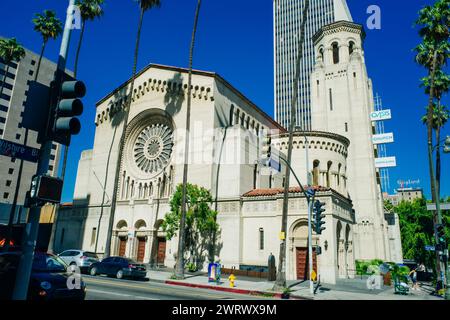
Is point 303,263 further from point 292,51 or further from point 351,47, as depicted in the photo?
point 292,51

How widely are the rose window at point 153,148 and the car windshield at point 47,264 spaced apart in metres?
25.3

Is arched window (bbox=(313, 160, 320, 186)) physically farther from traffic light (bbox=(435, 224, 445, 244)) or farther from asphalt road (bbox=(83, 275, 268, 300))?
asphalt road (bbox=(83, 275, 268, 300))

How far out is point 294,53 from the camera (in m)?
122

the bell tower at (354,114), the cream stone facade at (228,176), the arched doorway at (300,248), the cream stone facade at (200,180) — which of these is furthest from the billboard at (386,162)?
the arched doorway at (300,248)

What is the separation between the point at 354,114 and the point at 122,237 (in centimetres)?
3601

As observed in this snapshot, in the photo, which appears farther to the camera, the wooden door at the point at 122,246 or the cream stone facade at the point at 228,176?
the wooden door at the point at 122,246

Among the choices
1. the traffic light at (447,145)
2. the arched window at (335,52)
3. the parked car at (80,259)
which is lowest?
the parked car at (80,259)

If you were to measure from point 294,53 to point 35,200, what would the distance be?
127633 mm

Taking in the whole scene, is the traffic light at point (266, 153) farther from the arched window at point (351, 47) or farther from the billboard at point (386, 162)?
the arched window at point (351, 47)

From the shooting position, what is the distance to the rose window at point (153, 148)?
36.5 metres

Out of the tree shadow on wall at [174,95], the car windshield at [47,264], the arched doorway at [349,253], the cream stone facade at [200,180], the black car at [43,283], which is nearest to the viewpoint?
the black car at [43,283]

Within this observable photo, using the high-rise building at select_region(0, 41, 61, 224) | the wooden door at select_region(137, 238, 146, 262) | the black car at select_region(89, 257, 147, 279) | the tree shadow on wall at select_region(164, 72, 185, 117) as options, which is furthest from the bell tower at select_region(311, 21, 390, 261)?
the high-rise building at select_region(0, 41, 61, 224)

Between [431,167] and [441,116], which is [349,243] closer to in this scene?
[431,167]
